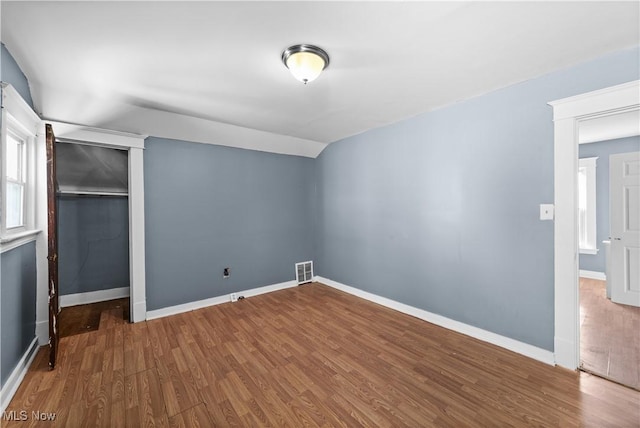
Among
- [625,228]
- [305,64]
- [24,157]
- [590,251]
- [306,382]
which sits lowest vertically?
[306,382]

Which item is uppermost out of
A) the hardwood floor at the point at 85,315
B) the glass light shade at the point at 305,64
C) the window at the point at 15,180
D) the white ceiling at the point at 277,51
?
the white ceiling at the point at 277,51

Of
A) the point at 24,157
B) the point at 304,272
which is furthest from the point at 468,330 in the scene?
the point at 24,157

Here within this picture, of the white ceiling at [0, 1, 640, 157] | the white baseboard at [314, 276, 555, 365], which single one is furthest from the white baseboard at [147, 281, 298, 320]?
the white ceiling at [0, 1, 640, 157]

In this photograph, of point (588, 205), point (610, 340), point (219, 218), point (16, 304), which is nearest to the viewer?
point (16, 304)

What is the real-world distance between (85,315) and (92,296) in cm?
61

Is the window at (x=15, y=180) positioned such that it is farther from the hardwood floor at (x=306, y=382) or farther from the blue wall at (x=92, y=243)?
the blue wall at (x=92, y=243)

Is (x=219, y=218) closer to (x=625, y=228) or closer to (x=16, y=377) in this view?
(x=16, y=377)

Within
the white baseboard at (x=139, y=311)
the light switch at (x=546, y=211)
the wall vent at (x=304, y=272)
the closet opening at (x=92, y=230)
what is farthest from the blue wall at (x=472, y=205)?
the closet opening at (x=92, y=230)

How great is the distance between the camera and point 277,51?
1.81 m

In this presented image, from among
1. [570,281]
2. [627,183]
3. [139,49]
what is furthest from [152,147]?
[627,183]

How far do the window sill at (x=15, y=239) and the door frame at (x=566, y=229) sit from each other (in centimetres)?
406

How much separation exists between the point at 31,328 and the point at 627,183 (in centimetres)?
691

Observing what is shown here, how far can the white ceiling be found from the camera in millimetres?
1444

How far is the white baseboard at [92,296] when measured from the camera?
3.63 m
